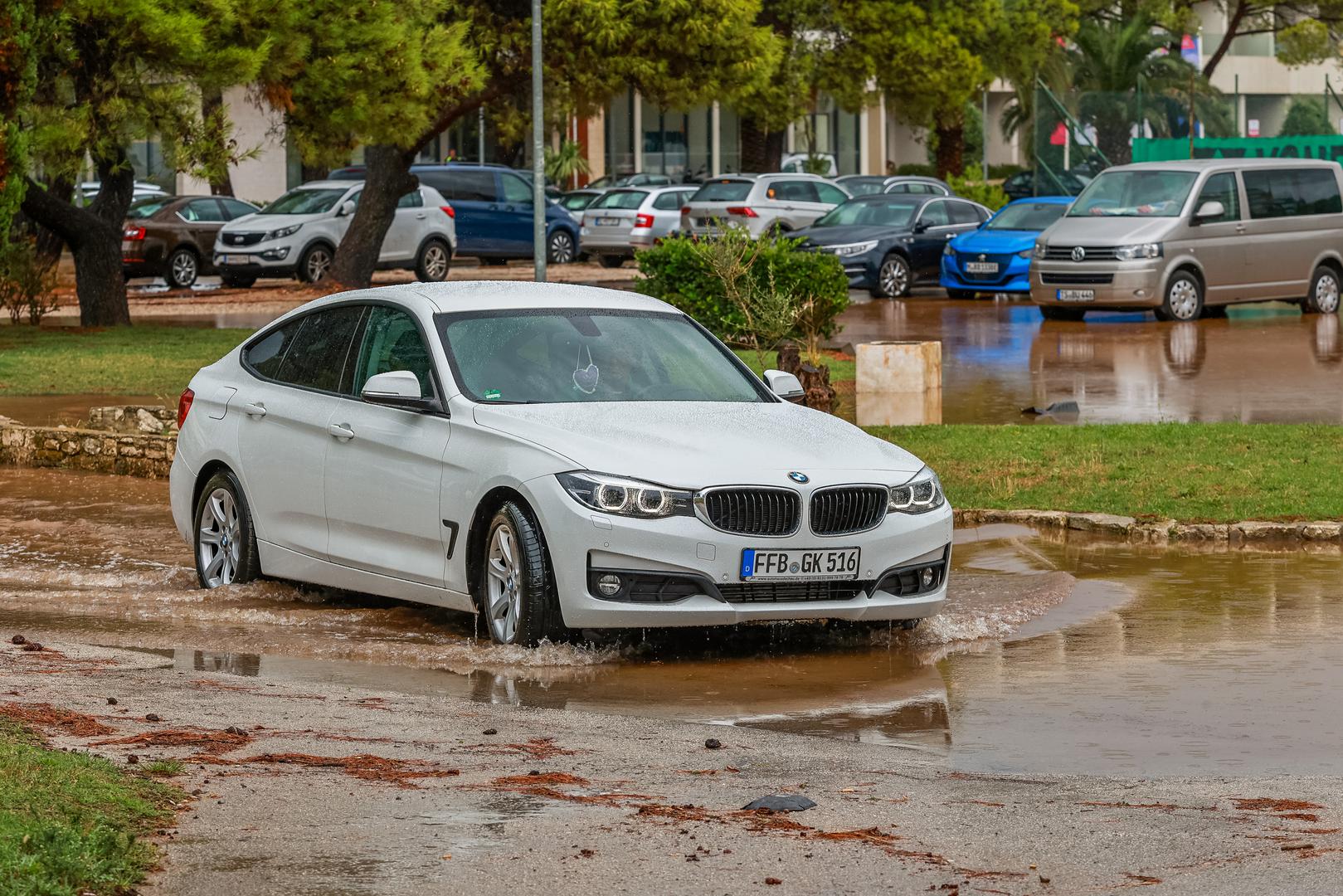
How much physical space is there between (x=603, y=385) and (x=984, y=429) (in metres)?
6.84

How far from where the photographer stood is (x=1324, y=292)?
28.2 meters

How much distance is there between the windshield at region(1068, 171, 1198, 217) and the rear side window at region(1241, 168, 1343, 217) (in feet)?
3.11

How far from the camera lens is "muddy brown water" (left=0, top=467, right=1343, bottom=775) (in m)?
7.21

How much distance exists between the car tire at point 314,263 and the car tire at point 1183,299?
13480 millimetres

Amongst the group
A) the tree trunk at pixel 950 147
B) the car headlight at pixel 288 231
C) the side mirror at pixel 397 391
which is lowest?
the car headlight at pixel 288 231

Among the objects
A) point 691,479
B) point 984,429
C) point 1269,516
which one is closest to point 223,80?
point 984,429

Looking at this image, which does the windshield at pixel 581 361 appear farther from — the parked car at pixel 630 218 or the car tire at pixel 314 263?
the parked car at pixel 630 218

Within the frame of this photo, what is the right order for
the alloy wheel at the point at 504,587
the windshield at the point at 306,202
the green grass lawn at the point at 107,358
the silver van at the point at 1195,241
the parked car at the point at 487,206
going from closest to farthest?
1. the alloy wheel at the point at 504,587
2. the green grass lawn at the point at 107,358
3. the silver van at the point at 1195,241
4. the windshield at the point at 306,202
5. the parked car at the point at 487,206

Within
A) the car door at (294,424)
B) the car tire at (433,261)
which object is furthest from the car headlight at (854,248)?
the car door at (294,424)

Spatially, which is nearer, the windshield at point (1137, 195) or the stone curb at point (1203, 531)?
the stone curb at point (1203, 531)

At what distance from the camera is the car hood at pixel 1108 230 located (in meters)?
26.4

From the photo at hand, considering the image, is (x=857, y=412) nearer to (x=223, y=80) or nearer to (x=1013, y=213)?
(x=223, y=80)

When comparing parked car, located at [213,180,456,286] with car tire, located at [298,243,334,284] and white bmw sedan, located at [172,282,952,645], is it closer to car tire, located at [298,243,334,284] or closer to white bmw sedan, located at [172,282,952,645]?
car tire, located at [298,243,334,284]

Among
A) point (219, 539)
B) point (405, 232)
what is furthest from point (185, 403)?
point (405, 232)
